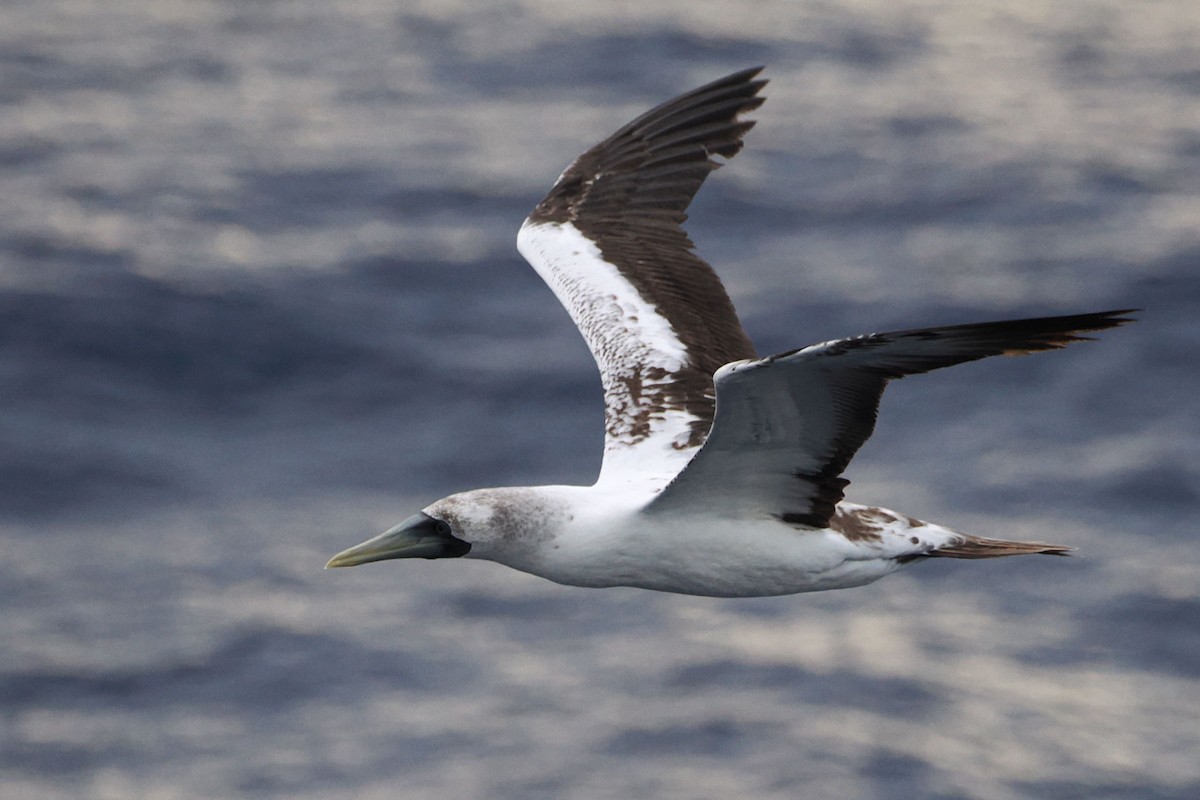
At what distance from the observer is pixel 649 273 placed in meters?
12.2

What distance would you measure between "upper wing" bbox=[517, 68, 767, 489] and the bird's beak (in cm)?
108

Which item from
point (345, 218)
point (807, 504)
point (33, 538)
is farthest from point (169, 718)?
point (807, 504)

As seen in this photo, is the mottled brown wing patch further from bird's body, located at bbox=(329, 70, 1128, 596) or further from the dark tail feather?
the dark tail feather

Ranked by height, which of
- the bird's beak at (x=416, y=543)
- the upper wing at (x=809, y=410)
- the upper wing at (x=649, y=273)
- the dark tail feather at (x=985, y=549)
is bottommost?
the dark tail feather at (x=985, y=549)

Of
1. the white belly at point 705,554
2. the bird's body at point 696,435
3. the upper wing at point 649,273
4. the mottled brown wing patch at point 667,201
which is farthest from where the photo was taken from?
the mottled brown wing patch at point 667,201

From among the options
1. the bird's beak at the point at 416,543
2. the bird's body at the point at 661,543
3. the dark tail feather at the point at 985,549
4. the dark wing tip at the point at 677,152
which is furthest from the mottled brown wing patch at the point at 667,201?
the bird's beak at the point at 416,543

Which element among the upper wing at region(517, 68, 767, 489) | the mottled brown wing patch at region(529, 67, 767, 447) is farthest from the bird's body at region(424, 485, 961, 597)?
the mottled brown wing patch at region(529, 67, 767, 447)

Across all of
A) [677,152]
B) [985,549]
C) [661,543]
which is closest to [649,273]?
[677,152]

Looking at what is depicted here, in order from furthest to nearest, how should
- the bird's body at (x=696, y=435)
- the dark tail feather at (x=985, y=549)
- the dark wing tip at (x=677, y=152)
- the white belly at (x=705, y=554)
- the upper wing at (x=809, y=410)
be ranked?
the dark wing tip at (x=677, y=152)
the dark tail feather at (x=985, y=549)
the white belly at (x=705, y=554)
the bird's body at (x=696, y=435)
the upper wing at (x=809, y=410)

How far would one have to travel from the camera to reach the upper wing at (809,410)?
805 centimetres

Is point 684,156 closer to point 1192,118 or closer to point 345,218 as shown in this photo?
point 345,218

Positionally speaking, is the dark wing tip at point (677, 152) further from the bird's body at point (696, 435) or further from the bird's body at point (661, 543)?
the bird's body at point (661, 543)

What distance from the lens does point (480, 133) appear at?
20625 mm

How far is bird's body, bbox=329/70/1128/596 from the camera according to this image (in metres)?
8.75
